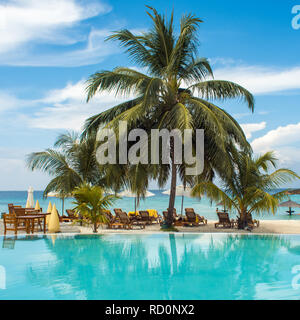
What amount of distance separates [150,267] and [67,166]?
35.3 feet

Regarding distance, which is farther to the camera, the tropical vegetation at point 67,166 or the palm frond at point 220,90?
the tropical vegetation at point 67,166

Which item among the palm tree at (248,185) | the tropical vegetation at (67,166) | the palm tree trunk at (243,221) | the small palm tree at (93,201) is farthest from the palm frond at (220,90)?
the tropical vegetation at (67,166)

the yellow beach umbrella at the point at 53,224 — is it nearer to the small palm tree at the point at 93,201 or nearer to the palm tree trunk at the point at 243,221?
the small palm tree at the point at 93,201

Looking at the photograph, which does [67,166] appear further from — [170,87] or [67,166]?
[170,87]

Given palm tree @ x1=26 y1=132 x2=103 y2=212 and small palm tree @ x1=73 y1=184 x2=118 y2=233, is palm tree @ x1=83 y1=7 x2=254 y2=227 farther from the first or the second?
palm tree @ x1=26 y1=132 x2=103 y2=212

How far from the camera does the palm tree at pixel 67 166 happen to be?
1730 centimetres

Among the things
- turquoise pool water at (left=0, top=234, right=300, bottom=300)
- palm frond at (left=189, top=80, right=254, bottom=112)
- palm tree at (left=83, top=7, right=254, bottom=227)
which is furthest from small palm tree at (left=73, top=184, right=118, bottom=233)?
palm frond at (left=189, top=80, right=254, bottom=112)

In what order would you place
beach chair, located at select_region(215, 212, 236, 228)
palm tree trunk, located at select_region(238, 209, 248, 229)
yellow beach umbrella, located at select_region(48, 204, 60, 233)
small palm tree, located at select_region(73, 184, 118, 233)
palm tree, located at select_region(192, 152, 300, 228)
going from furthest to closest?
1. beach chair, located at select_region(215, 212, 236, 228)
2. palm tree trunk, located at select_region(238, 209, 248, 229)
3. palm tree, located at select_region(192, 152, 300, 228)
4. small palm tree, located at select_region(73, 184, 118, 233)
5. yellow beach umbrella, located at select_region(48, 204, 60, 233)

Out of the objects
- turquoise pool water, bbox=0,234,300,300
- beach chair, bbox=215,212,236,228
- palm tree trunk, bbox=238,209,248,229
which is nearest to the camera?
turquoise pool water, bbox=0,234,300,300

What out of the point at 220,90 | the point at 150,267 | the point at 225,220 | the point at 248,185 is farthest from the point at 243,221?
the point at 150,267

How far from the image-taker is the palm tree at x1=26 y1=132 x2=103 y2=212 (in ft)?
56.7

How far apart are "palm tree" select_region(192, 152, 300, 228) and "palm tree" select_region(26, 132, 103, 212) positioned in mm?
5627

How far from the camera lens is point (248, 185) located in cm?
1437

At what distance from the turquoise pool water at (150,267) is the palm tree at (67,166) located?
5.77 metres
